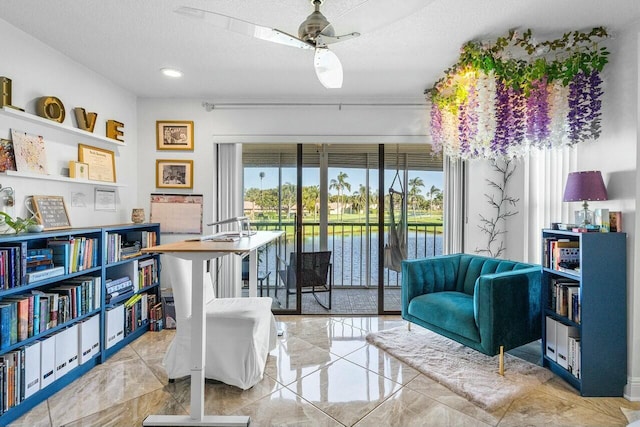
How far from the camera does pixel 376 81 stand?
328cm

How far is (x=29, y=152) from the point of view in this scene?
2.41 metres

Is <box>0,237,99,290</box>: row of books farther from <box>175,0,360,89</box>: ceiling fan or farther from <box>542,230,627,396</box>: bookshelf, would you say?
<box>542,230,627,396</box>: bookshelf

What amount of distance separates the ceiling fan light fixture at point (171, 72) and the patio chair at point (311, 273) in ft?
7.27

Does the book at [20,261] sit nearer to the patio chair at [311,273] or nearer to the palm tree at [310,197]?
the patio chair at [311,273]

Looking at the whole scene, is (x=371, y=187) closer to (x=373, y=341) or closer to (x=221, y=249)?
(x=373, y=341)

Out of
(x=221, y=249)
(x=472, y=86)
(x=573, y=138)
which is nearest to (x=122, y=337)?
(x=221, y=249)

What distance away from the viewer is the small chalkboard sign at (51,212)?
2480 millimetres

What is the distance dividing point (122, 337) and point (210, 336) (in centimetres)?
127

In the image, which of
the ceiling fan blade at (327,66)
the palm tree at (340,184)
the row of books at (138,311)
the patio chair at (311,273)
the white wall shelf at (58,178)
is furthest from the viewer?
the palm tree at (340,184)

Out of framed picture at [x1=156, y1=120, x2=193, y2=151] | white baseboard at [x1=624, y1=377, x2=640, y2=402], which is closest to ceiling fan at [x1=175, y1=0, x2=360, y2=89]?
framed picture at [x1=156, y1=120, x2=193, y2=151]

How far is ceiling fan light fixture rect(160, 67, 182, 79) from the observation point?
118 inches

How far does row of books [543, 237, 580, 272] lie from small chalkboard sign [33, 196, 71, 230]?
383 centimetres

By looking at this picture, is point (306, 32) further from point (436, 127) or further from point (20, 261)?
point (20, 261)

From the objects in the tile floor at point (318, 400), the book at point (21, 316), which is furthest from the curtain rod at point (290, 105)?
the tile floor at point (318, 400)
